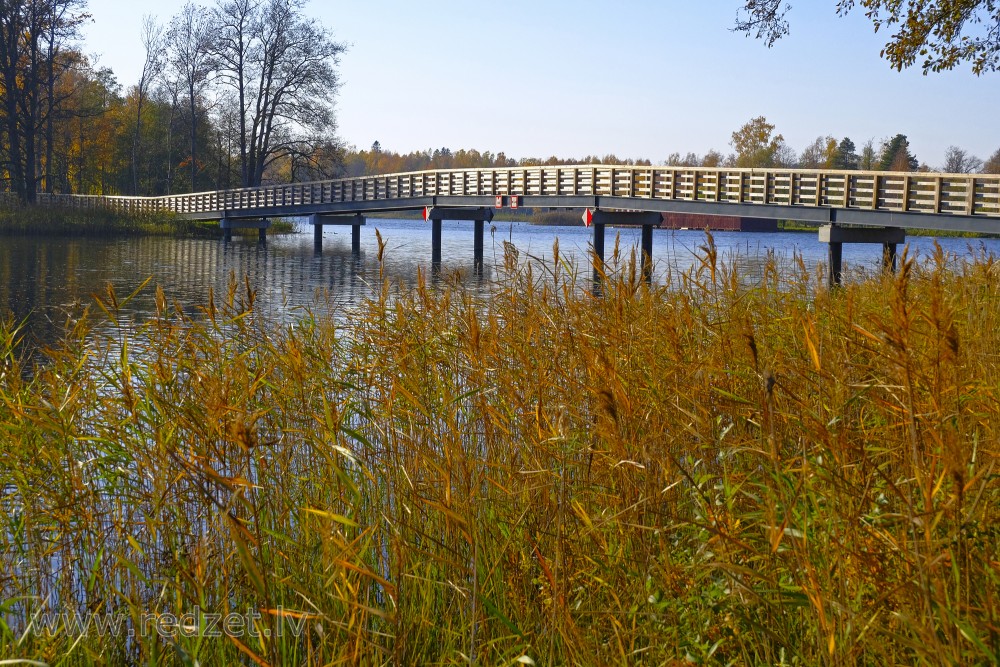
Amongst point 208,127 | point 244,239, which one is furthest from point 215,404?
point 208,127

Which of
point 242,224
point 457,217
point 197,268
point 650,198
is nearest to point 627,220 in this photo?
point 650,198

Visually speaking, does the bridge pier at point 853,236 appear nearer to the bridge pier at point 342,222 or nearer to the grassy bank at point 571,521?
the grassy bank at point 571,521

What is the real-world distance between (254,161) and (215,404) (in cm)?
4922

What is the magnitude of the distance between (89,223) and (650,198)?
24.5 metres

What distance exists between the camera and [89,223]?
39.9 metres

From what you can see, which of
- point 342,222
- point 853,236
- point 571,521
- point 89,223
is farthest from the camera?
point 342,222

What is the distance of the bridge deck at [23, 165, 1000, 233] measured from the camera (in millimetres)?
20719

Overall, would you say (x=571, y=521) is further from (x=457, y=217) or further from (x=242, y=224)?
(x=242, y=224)

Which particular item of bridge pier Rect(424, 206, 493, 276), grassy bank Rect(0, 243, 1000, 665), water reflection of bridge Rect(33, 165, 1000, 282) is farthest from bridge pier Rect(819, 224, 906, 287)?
grassy bank Rect(0, 243, 1000, 665)

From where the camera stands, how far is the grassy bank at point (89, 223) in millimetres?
37531

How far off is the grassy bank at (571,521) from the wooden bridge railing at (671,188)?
56.3 feet

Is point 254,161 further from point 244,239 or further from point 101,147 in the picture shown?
point 101,147

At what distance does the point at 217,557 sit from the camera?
11.7ft

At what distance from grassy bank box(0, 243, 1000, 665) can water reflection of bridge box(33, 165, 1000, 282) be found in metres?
6.19
